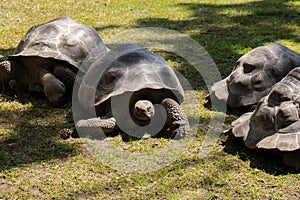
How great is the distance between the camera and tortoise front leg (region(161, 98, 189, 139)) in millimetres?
4289

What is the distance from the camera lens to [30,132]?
4.42m

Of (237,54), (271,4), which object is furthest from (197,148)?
(271,4)

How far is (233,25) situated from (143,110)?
14.1ft

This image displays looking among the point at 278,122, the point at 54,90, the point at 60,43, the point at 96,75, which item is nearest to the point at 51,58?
the point at 60,43

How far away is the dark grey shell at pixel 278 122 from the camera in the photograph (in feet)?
12.0

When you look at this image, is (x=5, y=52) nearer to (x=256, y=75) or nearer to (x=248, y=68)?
(x=248, y=68)

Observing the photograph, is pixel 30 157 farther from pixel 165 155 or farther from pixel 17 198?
pixel 165 155

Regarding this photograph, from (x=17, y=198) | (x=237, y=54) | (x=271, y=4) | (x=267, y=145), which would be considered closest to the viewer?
(x=17, y=198)

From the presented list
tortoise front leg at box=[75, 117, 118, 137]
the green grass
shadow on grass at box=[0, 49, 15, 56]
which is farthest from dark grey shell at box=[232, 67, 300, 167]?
shadow on grass at box=[0, 49, 15, 56]

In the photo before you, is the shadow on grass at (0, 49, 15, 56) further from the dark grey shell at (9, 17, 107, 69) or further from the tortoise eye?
the tortoise eye

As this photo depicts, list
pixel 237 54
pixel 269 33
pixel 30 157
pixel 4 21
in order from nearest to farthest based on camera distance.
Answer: pixel 30 157 → pixel 237 54 → pixel 269 33 → pixel 4 21

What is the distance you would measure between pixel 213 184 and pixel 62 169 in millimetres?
1180

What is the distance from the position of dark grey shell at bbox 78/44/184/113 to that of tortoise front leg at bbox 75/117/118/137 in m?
0.20

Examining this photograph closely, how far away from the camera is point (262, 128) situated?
3896 millimetres
